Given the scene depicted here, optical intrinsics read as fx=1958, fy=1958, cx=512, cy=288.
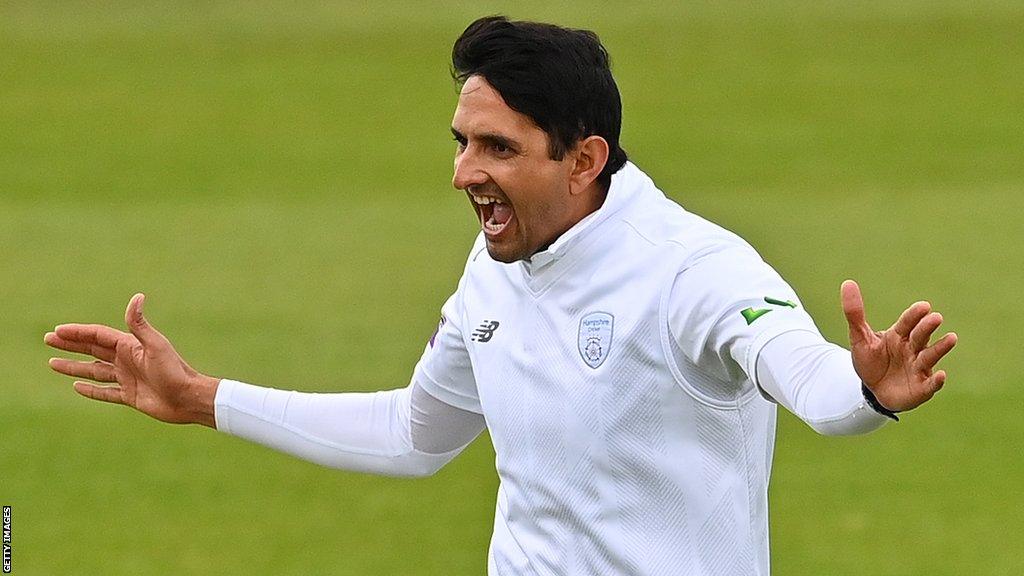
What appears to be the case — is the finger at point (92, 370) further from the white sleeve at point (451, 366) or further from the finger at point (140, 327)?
the white sleeve at point (451, 366)

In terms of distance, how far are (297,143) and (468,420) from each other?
1858 cm

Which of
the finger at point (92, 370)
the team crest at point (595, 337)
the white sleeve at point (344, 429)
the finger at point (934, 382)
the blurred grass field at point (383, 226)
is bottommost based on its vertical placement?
the blurred grass field at point (383, 226)

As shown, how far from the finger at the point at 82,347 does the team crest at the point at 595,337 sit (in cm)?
148

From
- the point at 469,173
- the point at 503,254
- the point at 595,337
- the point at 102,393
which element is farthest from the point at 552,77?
the point at 102,393

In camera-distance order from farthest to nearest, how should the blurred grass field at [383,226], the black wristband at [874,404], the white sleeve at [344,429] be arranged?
the blurred grass field at [383,226] < the white sleeve at [344,429] < the black wristband at [874,404]

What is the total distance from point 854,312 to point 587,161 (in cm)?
110

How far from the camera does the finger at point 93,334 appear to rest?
5254mm

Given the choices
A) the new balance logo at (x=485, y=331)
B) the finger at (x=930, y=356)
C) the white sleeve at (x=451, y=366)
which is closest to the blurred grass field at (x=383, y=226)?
the white sleeve at (x=451, y=366)

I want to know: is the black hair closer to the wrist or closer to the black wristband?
the black wristband

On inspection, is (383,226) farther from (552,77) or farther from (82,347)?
(552,77)

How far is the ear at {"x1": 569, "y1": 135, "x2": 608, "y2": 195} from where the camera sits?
471 centimetres

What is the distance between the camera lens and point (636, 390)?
175 inches

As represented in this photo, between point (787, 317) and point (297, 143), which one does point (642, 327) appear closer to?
point (787, 317)

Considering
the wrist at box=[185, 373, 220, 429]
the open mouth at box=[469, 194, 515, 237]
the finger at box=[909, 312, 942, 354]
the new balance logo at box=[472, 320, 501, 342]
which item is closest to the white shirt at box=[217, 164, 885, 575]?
the new balance logo at box=[472, 320, 501, 342]
